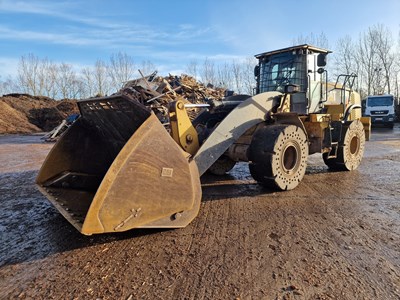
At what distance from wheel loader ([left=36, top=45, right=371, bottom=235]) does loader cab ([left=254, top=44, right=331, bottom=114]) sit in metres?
0.02

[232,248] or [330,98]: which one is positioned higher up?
[330,98]

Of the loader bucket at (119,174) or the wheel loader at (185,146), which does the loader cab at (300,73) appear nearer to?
the wheel loader at (185,146)

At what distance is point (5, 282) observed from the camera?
2.81 meters

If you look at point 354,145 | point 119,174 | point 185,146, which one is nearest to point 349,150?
point 354,145

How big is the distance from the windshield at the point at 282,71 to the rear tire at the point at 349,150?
1.75m

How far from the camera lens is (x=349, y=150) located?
7.48 metres

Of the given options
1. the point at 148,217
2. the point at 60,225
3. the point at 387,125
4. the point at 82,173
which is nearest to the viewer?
the point at 148,217

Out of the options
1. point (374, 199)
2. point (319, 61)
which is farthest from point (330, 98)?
point (374, 199)

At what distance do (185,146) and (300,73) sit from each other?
3374 mm

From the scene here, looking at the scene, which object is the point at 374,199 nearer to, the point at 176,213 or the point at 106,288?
the point at 176,213

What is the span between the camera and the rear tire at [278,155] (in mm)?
5109

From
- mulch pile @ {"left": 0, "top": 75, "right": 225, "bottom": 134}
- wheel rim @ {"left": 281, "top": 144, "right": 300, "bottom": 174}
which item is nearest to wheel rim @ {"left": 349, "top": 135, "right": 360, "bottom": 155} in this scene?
wheel rim @ {"left": 281, "top": 144, "right": 300, "bottom": 174}

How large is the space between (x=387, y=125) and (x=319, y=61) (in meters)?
22.9

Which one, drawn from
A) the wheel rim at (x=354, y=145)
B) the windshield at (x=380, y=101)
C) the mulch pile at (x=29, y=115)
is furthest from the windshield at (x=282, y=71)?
the mulch pile at (x=29, y=115)
